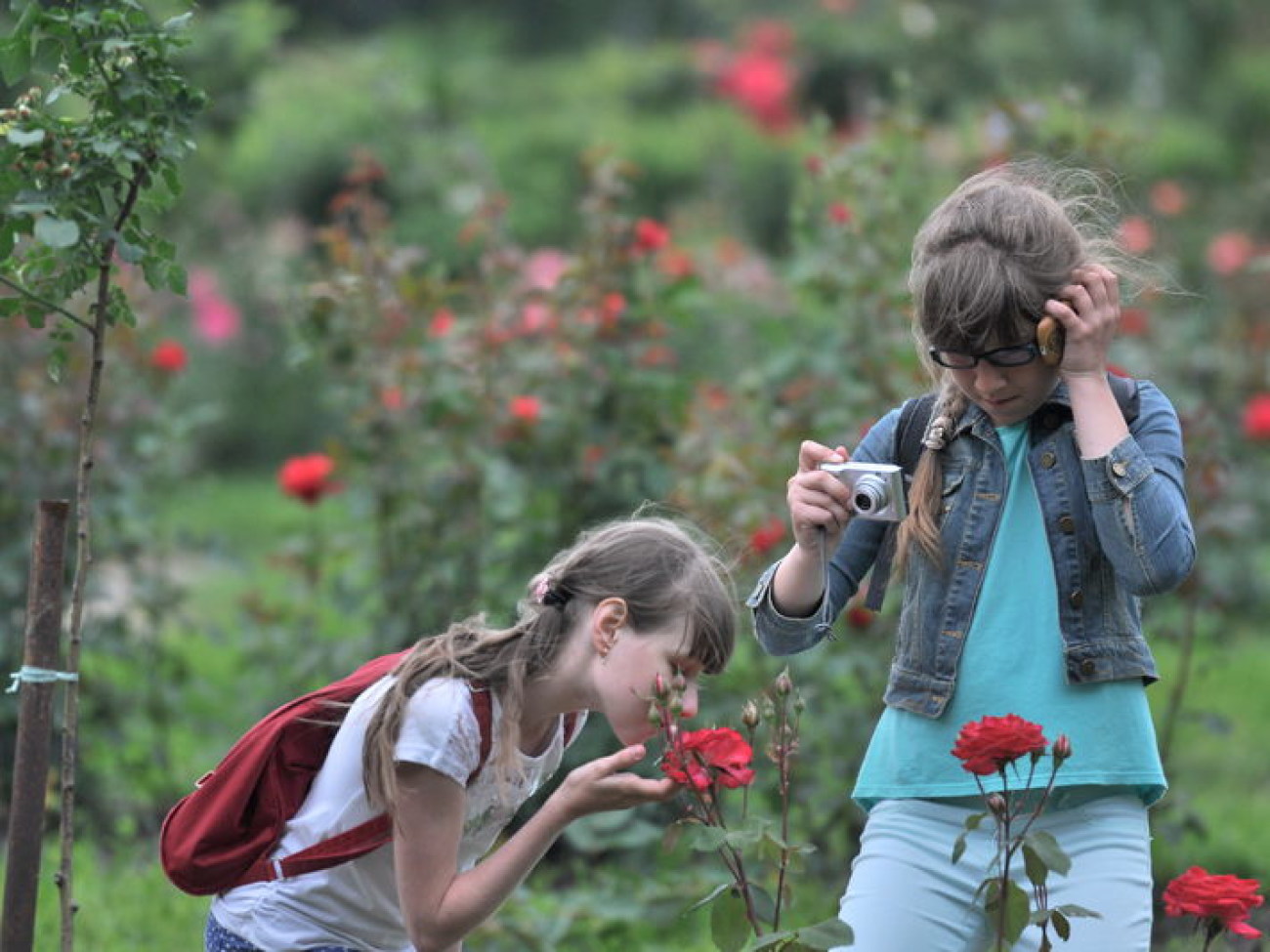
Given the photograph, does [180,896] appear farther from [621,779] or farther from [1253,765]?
[1253,765]

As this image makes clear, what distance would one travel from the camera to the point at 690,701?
7.04ft

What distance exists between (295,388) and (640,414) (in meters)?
6.59

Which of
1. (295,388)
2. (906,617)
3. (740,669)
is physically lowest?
(906,617)

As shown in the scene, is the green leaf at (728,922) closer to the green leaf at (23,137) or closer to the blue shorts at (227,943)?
the blue shorts at (227,943)

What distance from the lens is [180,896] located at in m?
3.76

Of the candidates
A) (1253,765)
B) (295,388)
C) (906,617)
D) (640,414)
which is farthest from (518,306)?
(295,388)

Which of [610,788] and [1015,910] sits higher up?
[610,788]

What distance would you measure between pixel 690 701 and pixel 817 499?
0.92ft

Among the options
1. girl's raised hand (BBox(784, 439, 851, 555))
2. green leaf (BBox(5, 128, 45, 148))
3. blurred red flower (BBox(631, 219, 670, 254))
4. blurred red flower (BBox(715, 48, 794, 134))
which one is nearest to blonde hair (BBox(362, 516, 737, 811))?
girl's raised hand (BBox(784, 439, 851, 555))

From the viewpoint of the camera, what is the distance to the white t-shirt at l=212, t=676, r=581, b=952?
229cm

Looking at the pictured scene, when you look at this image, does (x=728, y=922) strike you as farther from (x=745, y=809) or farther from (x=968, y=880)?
(x=968, y=880)

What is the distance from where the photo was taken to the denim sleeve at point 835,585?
2.22m

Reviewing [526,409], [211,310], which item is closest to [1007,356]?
[526,409]

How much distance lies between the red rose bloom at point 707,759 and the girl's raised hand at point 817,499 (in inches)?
11.1
